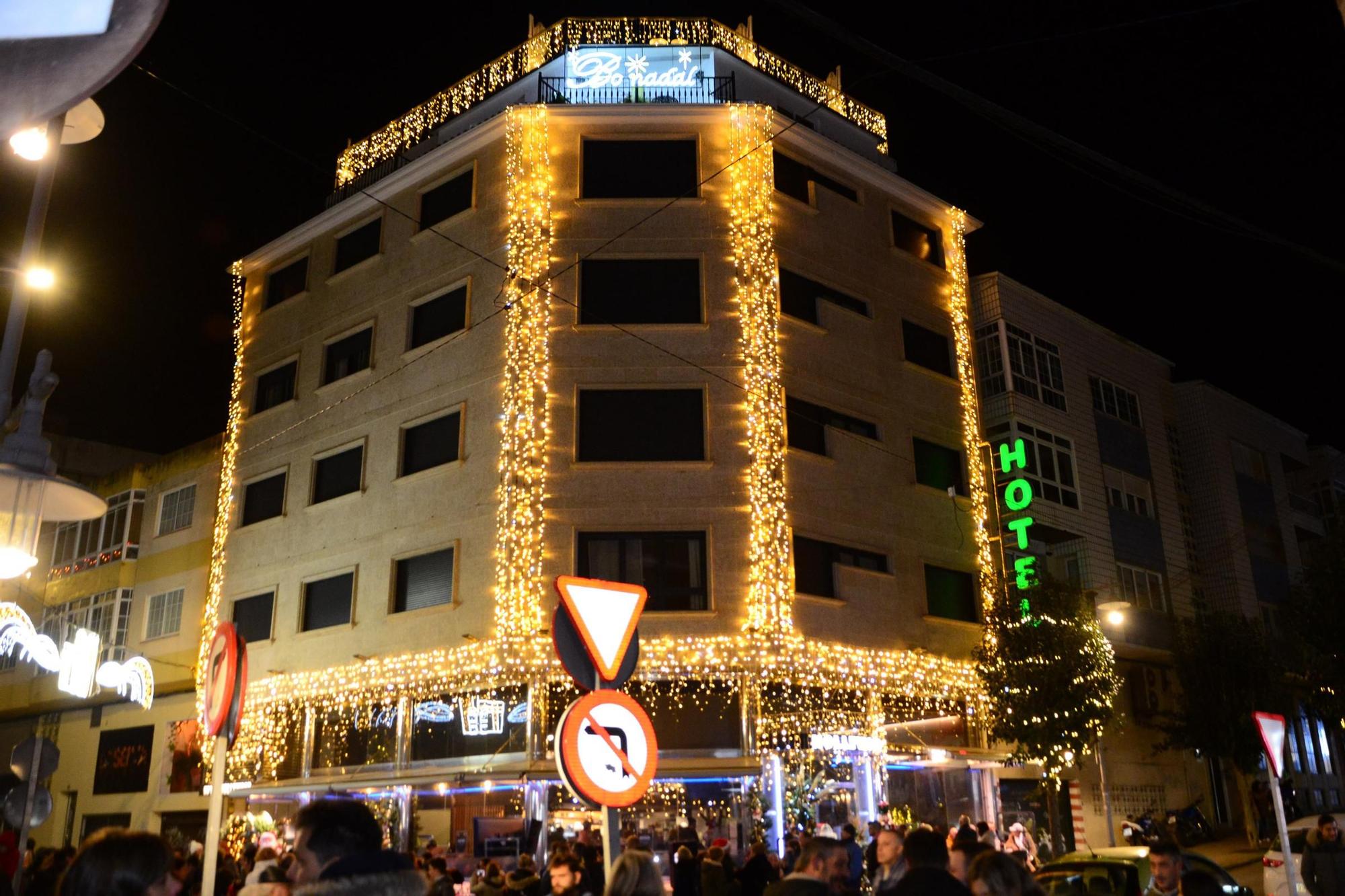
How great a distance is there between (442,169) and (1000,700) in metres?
Answer: 16.7

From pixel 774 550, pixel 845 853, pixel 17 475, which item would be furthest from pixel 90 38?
pixel 774 550

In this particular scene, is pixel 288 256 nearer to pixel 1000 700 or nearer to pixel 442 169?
pixel 442 169

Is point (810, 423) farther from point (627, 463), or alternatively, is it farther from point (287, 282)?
point (287, 282)

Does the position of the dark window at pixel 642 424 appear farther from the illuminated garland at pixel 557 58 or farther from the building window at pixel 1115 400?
the building window at pixel 1115 400

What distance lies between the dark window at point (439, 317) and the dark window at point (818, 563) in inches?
330

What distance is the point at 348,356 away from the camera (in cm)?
2606

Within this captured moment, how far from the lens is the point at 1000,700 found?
76.0ft

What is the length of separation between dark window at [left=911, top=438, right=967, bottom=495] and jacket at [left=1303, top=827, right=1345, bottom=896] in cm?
1273

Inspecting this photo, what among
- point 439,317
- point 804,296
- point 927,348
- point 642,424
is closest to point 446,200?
point 439,317

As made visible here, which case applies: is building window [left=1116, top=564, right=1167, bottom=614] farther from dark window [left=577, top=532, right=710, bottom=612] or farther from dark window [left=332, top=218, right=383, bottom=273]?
dark window [left=332, top=218, right=383, bottom=273]

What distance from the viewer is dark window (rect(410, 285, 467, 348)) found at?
23828mm

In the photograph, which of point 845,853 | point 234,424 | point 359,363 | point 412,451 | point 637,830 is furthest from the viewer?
point 234,424

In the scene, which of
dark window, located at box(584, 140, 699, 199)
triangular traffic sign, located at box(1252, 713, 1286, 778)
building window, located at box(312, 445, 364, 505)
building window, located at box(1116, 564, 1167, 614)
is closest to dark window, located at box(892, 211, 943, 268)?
dark window, located at box(584, 140, 699, 199)

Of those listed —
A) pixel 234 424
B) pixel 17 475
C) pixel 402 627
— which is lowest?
pixel 17 475
